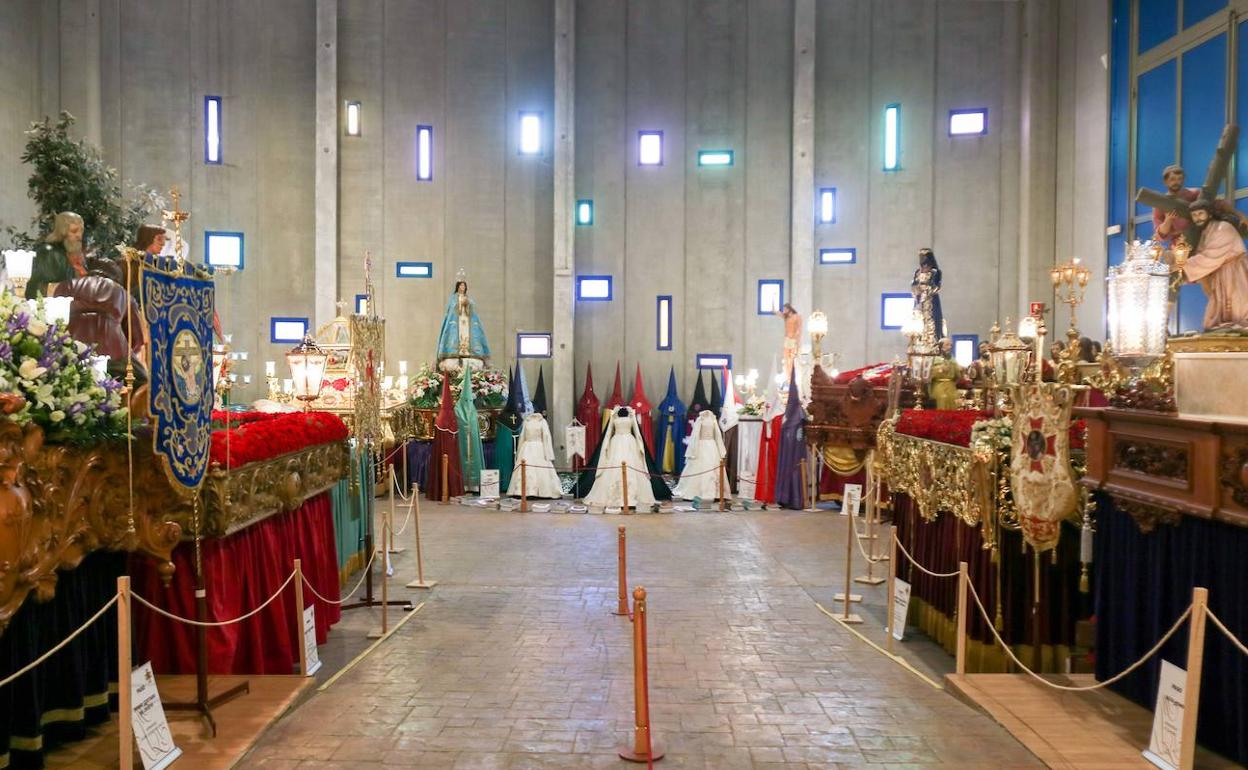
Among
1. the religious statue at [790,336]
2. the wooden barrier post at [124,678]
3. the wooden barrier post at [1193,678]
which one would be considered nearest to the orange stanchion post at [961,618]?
the wooden barrier post at [1193,678]

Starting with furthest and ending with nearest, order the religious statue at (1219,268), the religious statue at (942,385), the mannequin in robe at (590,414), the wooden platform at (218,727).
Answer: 1. the mannequin in robe at (590,414)
2. the religious statue at (942,385)
3. the religious statue at (1219,268)
4. the wooden platform at (218,727)

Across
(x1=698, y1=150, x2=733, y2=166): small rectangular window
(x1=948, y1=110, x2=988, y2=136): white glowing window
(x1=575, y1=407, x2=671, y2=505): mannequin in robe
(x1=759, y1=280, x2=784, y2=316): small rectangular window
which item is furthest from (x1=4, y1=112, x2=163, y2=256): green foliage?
(x1=948, y1=110, x2=988, y2=136): white glowing window

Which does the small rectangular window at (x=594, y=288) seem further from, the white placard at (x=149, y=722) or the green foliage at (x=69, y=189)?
the white placard at (x=149, y=722)

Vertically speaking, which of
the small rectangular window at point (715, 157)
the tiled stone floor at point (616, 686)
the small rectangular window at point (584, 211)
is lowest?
the tiled stone floor at point (616, 686)

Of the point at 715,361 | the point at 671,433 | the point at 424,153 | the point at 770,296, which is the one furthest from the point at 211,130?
the point at 770,296

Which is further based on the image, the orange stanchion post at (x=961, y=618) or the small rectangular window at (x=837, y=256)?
the small rectangular window at (x=837, y=256)

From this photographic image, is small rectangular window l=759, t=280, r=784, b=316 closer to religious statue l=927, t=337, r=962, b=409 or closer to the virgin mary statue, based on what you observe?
the virgin mary statue

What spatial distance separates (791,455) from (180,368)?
11.2m

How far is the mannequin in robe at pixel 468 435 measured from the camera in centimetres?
1564

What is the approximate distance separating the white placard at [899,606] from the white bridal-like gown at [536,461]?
8655mm

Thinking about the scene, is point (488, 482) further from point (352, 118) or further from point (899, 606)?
point (352, 118)

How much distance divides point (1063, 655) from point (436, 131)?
17.0m

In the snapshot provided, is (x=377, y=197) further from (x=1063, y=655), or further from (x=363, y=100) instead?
(x=1063, y=655)

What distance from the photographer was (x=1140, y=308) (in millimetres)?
5613
